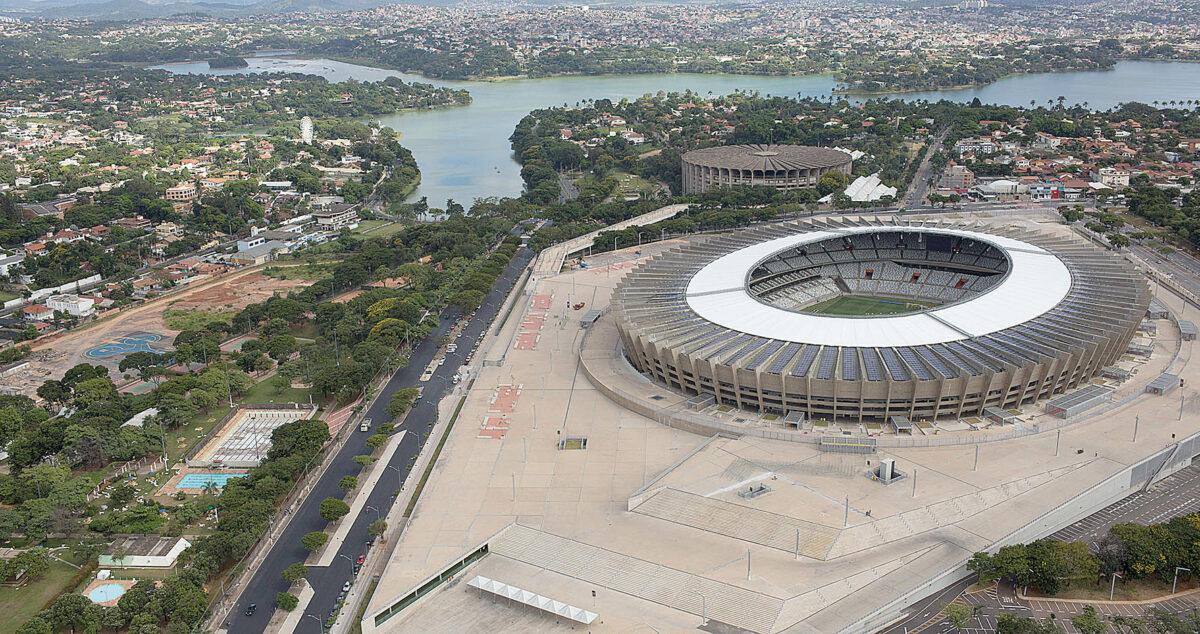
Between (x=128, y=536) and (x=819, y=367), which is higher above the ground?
(x=819, y=367)

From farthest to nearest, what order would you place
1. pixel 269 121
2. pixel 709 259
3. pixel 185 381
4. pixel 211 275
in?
pixel 269 121 → pixel 211 275 → pixel 709 259 → pixel 185 381

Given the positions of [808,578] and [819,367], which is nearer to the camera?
[808,578]

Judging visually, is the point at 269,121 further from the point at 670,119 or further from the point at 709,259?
the point at 709,259

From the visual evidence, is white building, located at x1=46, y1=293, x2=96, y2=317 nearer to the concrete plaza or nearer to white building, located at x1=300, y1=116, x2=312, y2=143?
the concrete plaza

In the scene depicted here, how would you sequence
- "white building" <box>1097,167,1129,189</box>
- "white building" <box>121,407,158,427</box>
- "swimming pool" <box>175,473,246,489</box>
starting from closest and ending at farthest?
1. "swimming pool" <box>175,473,246,489</box>
2. "white building" <box>121,407,158,427</box>
3. "white building" <box>1097,167,1129,189</box>

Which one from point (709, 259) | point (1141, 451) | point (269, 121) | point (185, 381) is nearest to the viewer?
point (1141, 451)

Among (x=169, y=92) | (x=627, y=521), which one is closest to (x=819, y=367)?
(x=627, y=521)

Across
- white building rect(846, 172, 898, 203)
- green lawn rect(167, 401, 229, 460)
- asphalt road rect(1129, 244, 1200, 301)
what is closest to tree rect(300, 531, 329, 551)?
green lawn rect(167, 401, 229, 460)
